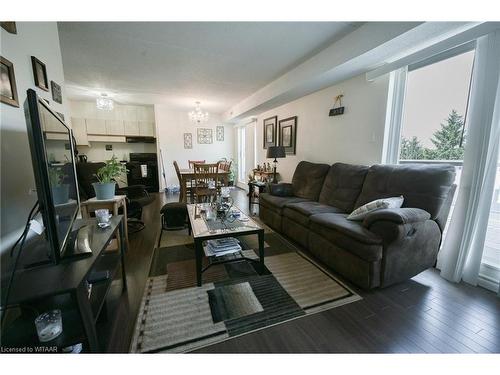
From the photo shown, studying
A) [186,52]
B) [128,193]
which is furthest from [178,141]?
[186,52]

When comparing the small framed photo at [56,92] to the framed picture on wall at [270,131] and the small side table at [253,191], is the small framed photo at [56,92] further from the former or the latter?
the framed picture on wall at [270,131]

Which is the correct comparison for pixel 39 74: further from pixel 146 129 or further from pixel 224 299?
pixel 146 129

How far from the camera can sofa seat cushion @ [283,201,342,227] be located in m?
2.38

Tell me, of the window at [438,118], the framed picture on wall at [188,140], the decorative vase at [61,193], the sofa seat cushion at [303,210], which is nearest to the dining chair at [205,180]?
the sofa seat cushion at [303,210]

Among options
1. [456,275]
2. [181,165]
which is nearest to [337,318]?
[456,275]

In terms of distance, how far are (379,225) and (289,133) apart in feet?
9.89

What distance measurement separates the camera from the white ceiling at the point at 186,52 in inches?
83.1

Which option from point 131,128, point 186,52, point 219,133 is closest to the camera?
point 186,52

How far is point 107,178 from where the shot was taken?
2205mm

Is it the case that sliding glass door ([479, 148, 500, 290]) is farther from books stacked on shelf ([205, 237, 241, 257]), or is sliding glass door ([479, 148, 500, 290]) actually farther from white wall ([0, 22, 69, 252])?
white wall ([0, 22, 69, 252])

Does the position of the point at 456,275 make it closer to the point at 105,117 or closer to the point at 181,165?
the point at 181,165

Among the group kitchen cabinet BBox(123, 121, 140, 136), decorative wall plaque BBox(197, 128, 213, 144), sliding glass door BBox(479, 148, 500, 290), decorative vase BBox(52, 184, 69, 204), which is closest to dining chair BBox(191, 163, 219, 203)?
decorative vase BBox(52, 184, 69, 204)

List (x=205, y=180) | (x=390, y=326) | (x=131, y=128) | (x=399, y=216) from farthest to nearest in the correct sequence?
(x=131, y=128) < (x=205, y=180) < (x=399, y=216) < (x=390, y=326)

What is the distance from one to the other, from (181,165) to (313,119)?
14.7 feet
